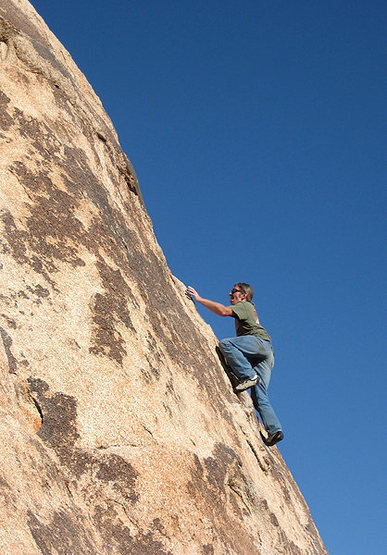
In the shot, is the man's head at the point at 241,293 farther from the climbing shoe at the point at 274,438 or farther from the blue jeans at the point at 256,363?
the climbing shoe at the point at 274,438

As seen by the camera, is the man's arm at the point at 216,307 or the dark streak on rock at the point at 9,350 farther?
the man's arm at the point at 216,307

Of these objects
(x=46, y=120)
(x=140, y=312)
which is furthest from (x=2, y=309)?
(x=46, y=120)

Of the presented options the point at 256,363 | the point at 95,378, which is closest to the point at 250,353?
the point at 256,363

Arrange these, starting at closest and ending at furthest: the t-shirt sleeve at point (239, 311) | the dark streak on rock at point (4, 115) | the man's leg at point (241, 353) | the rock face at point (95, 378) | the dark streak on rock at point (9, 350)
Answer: the rock face at point (95, 378), the dark streak on rock at point (9, 350), the dark streak on rock at point (4, 115), the man's leg at point (241, 353), the t-shirt sleeve at point (239, 311)

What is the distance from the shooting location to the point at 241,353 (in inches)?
467

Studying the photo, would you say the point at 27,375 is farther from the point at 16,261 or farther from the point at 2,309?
the point at 16,261

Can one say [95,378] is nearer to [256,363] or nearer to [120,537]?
[120,537]

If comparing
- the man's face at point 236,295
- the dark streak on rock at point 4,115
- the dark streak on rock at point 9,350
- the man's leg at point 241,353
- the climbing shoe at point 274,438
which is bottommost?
the dark streak on rock at point 9,350

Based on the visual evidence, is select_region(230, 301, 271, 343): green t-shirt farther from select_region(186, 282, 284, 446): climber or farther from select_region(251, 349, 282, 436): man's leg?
select_region(251, 349, 282, 436): man's leg

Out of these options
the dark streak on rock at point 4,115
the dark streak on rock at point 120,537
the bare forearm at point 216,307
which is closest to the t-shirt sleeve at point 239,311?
the bare forearm at point 216,307

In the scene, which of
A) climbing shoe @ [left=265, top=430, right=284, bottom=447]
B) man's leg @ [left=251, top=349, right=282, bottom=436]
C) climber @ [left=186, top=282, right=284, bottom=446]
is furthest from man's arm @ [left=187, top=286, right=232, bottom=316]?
climbing shoe @ [left=265, top=430, right=284, bottom=447]

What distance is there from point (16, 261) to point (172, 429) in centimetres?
280

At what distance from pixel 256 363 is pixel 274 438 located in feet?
4.65

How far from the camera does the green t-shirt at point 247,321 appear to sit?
12.1 metres
